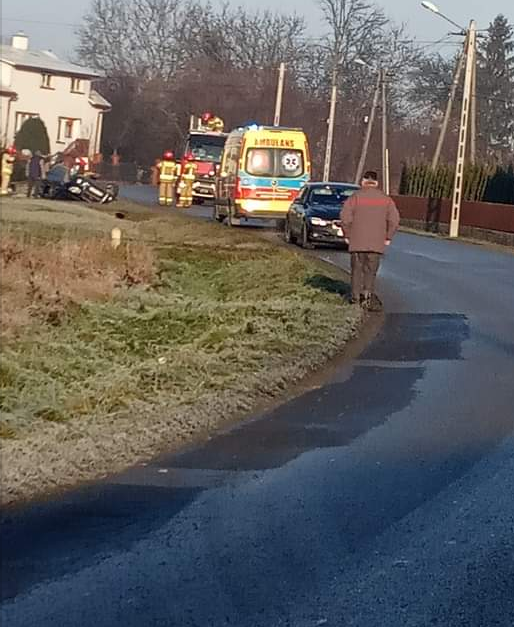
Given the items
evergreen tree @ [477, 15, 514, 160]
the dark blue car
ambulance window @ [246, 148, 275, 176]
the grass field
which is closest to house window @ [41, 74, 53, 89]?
ambulance window @ [246, 148, 275, 176]

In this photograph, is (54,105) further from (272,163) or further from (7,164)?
(272,163)

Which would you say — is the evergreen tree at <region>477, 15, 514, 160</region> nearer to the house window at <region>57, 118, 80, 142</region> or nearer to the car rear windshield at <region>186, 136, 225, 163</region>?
the car rear windshield at <region>186, 136, 225, 163</region>

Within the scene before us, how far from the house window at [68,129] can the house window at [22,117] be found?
3.92 meters

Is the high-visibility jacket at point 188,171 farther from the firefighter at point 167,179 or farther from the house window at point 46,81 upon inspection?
the house window at point 46,81

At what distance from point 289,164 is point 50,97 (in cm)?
816

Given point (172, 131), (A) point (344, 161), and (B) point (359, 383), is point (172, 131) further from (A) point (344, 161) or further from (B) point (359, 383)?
(B) point (359, 383)

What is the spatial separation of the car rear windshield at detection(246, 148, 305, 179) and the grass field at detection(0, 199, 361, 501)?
1136cm

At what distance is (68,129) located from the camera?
4262 centimetres

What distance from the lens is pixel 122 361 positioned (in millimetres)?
12109

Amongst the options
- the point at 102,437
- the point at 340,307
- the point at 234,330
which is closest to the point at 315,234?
the point at 340,307

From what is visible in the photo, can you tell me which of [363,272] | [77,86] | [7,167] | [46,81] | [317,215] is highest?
[77,86]

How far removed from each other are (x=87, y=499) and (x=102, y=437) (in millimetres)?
1436

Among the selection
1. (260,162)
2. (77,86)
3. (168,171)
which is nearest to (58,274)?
(260,162)

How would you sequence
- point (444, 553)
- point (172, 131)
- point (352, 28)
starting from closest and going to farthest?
1. point (444, 553)
2. point (172, 131)
3. point (352, 28)
